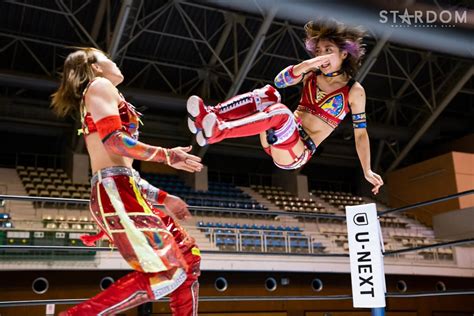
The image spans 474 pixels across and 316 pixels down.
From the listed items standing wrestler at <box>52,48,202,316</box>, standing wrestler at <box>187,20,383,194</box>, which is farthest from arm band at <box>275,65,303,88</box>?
standing wrestler at <box>52,48,202,316</box>

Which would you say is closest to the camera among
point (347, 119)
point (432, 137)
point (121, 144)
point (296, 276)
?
point (121, 144)

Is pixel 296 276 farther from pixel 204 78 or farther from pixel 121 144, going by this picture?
pixel 121 144

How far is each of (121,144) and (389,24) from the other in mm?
10512

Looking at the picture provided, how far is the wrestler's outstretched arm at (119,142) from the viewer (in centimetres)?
185

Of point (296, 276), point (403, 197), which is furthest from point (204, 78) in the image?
point (403, 197)

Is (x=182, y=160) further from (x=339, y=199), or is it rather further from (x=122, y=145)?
(x=339, y=199)

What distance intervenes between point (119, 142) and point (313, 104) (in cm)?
154

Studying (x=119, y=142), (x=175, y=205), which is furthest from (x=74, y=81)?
(x=175, y=205)

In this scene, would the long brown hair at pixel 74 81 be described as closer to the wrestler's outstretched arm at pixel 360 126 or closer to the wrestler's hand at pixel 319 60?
the wrestler's hand at pixel 319 60

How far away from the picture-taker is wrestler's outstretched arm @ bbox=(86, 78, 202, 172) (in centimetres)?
185

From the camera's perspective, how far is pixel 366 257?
324cm

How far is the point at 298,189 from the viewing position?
1523 centimetres

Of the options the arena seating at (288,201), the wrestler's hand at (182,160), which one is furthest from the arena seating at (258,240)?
the wrestler's hand at (182,160)

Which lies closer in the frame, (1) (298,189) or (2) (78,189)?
(2) (78,189)
